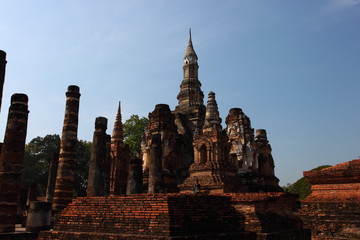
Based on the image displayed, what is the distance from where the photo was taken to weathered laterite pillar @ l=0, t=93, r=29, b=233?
1184 centimetres

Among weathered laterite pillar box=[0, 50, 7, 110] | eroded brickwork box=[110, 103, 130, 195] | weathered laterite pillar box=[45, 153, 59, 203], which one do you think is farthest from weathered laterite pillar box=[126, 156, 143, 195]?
eroded brickwork box=[110, 103, 130, 195]

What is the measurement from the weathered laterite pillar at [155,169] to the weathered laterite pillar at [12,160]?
5316mm

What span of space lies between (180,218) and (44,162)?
41.2m

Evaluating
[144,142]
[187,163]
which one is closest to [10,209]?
[144,142]

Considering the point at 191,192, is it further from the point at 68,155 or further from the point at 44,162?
the point at 44,162

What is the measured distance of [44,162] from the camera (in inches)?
1738

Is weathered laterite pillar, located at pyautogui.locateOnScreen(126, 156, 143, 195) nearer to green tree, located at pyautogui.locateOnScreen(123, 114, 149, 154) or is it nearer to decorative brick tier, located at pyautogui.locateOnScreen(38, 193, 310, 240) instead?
decorative brick tier, located at pyautogui.locateOnScreen(38, 193, 310, 240)

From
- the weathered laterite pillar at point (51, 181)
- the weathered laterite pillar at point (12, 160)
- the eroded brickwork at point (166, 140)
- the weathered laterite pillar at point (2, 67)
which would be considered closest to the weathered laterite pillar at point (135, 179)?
the eroded brickwork at point (166, 140)

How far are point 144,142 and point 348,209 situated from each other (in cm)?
1977

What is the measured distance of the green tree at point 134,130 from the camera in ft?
121

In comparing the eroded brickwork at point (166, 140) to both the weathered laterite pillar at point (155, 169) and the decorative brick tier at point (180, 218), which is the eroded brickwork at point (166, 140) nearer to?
the weathered laterite pillar at point (155, 169)

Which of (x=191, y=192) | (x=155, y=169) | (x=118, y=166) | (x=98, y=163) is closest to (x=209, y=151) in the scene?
(x=191, y=192)

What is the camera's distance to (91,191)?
46.2 feet

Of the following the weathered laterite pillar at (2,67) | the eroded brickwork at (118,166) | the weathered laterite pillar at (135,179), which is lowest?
the weathered laterite pillar at (135,179)
